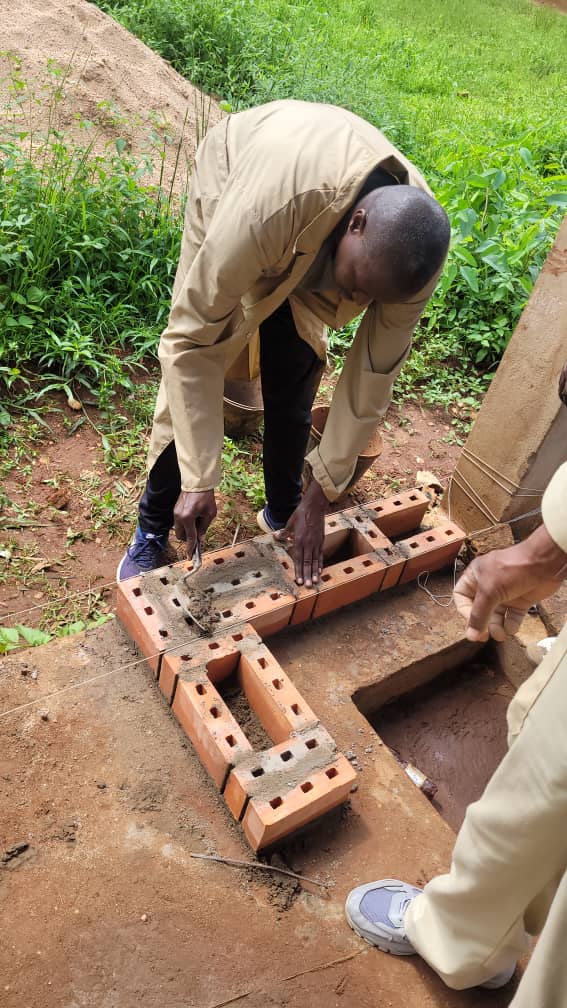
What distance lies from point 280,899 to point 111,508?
5.95ft

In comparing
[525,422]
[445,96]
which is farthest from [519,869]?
[445,96]

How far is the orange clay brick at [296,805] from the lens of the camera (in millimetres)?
2014

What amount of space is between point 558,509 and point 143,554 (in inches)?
73.4

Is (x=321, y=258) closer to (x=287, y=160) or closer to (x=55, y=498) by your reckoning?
(x=287, y=160)

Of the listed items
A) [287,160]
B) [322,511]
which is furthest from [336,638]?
[287,160]

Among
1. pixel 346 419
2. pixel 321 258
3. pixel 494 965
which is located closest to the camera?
pixel 494 965

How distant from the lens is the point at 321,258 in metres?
2.26

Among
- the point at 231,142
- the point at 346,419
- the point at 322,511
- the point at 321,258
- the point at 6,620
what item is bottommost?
the point at 6,620

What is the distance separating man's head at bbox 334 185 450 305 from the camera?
1.86 metres

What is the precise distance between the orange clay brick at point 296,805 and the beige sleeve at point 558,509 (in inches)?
40.1

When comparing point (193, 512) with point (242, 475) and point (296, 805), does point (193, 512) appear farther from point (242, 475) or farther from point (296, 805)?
point (242, 475)

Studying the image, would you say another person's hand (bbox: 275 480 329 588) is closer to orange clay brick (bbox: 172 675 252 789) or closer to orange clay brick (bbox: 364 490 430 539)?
orange clay brick (bbox: 364 490 430 539)

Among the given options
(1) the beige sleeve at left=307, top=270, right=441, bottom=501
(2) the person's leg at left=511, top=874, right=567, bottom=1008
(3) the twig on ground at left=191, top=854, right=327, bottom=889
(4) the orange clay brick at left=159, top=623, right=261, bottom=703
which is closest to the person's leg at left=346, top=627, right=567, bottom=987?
(2) the person's leg at left=511, top=874, right=567, bottom=1008

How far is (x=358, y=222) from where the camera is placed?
1.96m
